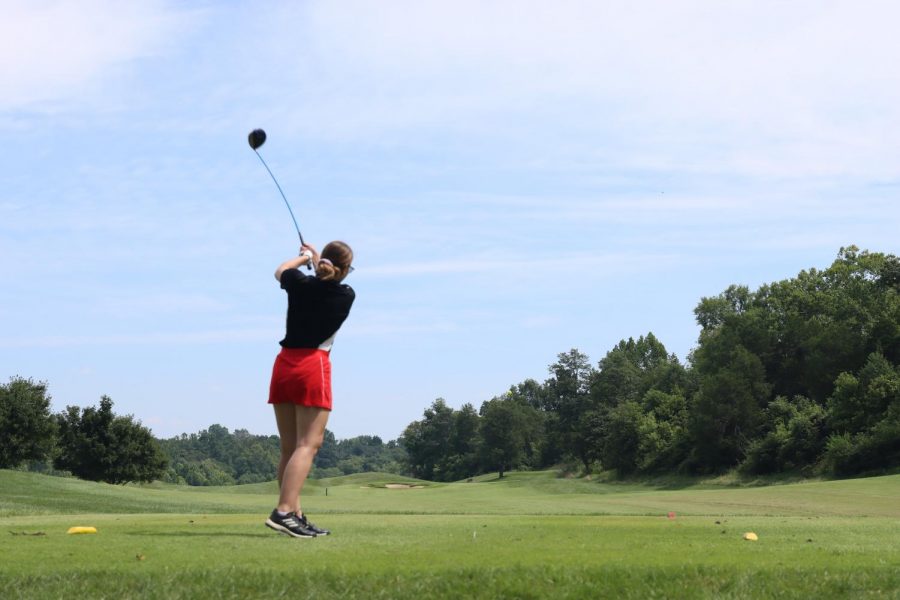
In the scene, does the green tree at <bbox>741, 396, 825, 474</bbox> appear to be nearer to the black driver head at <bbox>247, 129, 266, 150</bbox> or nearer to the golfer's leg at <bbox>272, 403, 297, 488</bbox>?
the black driver head at <bbox>247, 129, 266, 150</bbox>

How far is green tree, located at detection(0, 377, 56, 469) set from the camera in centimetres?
6712

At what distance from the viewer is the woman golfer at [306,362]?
8.66 m

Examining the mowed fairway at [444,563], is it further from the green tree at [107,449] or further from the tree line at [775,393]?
the green tree at [107,449]

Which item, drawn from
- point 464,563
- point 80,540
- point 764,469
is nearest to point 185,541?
point 80,540

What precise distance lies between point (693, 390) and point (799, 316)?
59.9 feet

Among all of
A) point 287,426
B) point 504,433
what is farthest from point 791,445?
point 504,433

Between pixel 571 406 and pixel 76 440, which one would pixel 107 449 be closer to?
pixel 76 440

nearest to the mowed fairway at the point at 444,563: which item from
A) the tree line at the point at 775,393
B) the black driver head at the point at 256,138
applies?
the black driver head at the point at 256,138

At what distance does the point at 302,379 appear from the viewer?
866cm

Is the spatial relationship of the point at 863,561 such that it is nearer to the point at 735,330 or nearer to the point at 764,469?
the point at 764,469

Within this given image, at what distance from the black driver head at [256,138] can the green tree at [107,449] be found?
218 feet

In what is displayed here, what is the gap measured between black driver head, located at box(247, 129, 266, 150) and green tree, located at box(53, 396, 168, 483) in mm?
66531

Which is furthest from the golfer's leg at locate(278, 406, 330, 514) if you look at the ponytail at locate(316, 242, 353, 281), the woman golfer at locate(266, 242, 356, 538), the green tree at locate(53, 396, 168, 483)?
the green tree at locate(53, 396, 168, 483)

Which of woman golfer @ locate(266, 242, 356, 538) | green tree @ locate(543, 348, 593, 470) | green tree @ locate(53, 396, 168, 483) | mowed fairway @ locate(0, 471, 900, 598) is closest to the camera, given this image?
mowed fairway @ locate(0, 471, 900, 598)
